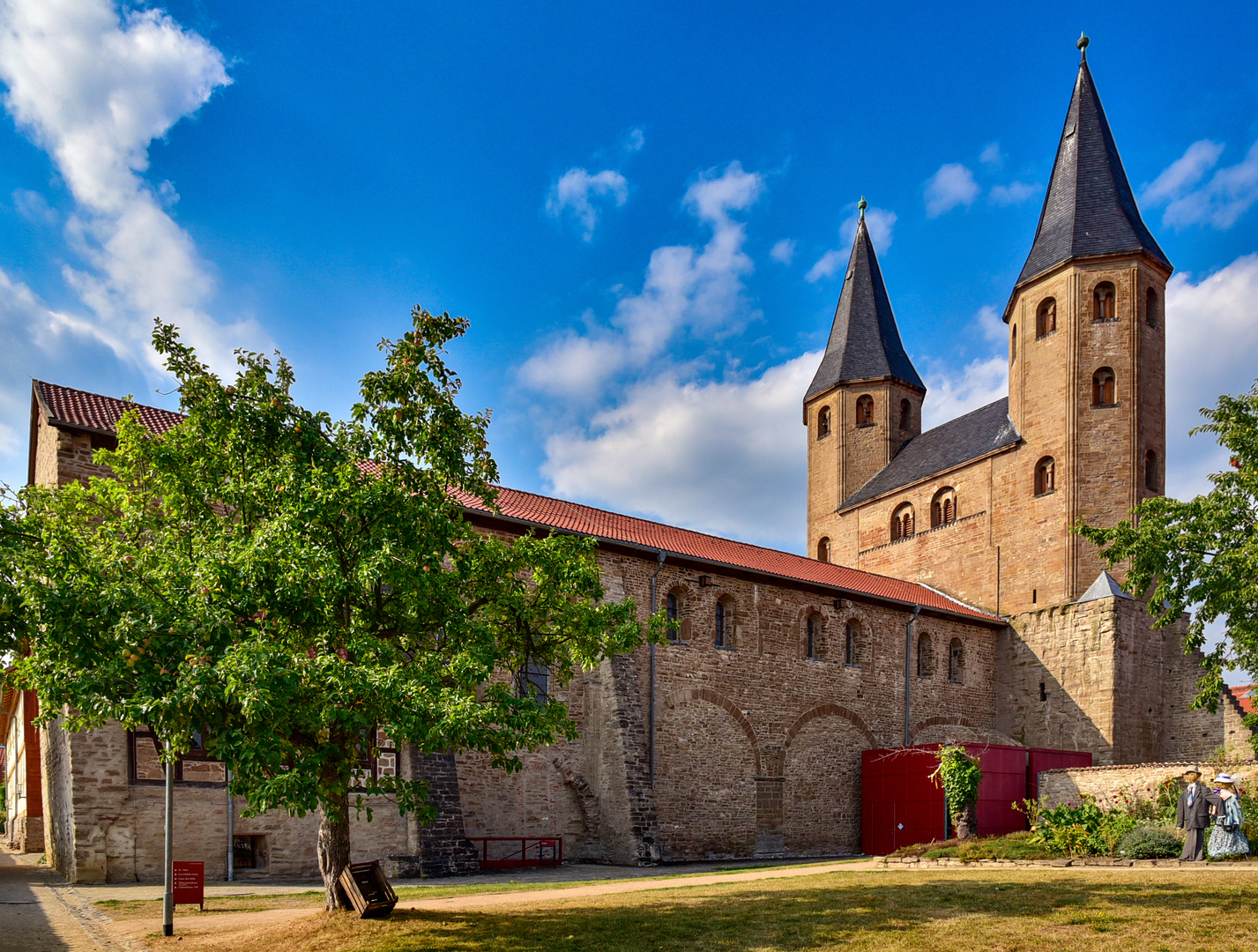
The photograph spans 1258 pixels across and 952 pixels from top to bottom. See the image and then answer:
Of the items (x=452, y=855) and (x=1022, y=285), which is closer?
(x=452, y=855)

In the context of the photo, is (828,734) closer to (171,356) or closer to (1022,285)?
(1022,285)

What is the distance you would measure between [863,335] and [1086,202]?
34.9 feet

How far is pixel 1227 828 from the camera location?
12.6 meters

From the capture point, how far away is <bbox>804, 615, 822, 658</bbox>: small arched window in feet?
80.9

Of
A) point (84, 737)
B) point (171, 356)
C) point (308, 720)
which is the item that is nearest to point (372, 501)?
point (308, 720)

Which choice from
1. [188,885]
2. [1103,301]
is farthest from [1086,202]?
[188,885]

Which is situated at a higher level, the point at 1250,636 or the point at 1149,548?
the point at 1149,548

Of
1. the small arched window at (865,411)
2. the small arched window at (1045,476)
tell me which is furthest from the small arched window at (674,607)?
the small arched window at (865,411)

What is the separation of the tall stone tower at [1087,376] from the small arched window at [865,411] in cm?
795

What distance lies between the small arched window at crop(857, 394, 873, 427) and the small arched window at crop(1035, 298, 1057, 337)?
885cm

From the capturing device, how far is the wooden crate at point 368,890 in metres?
9.82

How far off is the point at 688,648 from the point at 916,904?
38.1 feet

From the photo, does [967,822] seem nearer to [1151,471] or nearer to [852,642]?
[852,642]

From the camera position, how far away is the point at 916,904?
1045 cm
